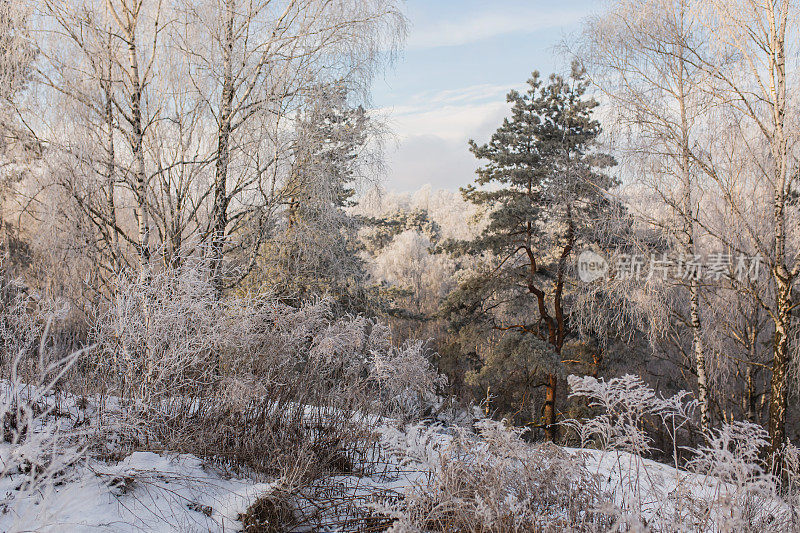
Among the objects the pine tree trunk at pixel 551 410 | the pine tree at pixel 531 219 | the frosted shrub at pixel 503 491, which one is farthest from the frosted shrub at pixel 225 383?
the pine tree trunk at pixel 551 410

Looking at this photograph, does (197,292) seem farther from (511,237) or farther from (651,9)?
(511,237)

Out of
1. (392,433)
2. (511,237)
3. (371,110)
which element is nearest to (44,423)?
(392,433)

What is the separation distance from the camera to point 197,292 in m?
4.21

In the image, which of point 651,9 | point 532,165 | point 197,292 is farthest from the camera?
point 532,165

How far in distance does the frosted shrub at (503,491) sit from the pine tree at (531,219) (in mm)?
8572

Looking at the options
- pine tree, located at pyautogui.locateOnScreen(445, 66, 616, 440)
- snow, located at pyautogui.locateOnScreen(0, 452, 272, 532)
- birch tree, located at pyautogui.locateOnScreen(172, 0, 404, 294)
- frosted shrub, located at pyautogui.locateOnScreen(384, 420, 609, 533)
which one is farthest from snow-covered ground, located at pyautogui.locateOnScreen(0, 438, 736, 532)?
pine tree, located at pyautogui.locateOnScreen(445, 66, 616, 440)

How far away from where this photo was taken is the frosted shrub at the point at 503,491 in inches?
104

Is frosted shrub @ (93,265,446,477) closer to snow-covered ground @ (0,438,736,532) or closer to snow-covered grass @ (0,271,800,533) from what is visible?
snow-covered grass @ (0,271,800,533)

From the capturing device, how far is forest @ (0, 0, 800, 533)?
9.38 ft

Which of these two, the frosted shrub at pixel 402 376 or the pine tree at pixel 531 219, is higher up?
the pine tree at pixel 531 219

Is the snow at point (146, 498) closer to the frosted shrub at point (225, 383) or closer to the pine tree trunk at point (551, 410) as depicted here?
the frosted shrub at point (225, 383)

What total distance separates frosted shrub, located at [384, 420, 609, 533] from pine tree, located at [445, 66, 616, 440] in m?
8.57

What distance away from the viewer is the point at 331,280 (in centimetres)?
1162

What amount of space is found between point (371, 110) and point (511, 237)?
586 cm
